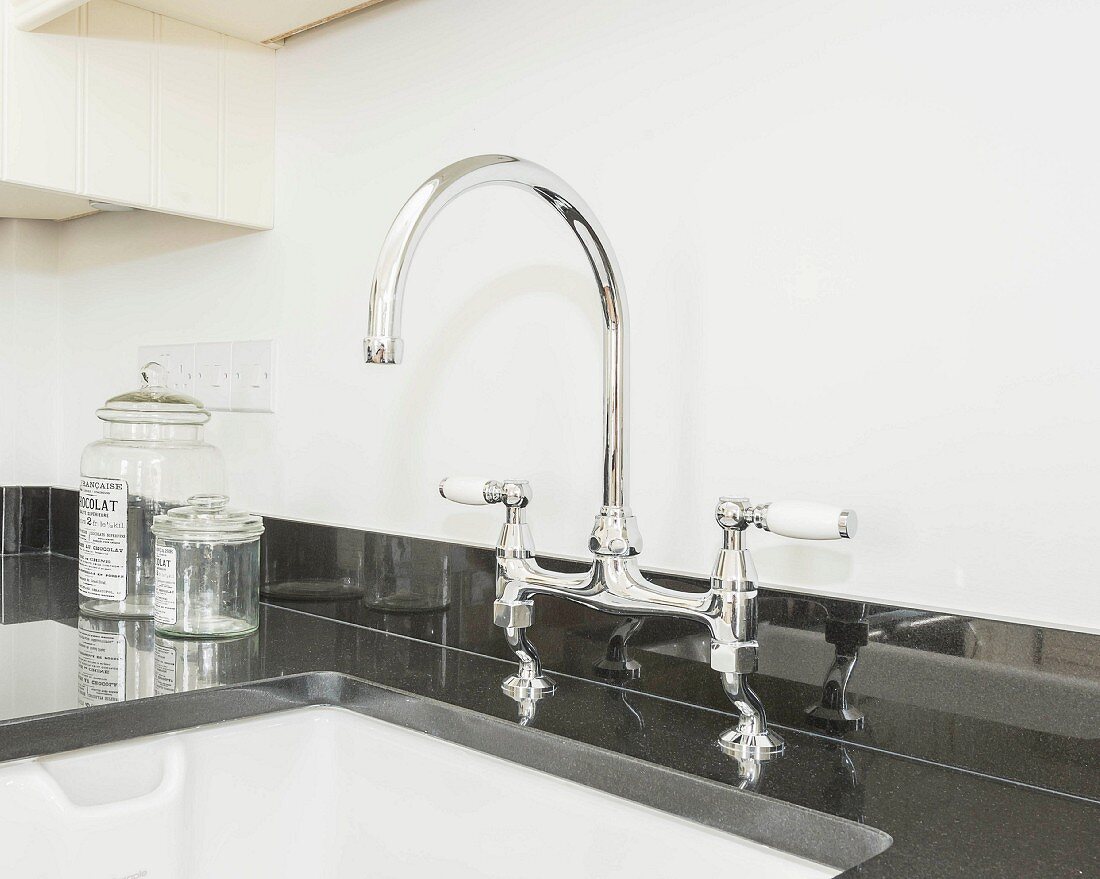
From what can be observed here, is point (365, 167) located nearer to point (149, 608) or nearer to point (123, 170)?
point (123, 170)

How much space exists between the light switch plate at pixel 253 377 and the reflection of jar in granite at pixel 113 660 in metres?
0.31

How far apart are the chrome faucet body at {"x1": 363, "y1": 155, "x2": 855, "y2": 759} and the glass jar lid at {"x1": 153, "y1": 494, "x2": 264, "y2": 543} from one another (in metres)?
0.31

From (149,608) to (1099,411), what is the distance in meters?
1.01

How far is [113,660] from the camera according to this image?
951 mm

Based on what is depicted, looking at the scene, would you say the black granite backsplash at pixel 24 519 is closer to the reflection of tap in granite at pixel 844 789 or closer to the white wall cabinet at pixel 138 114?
the white wall cabinet at pixel 138 114

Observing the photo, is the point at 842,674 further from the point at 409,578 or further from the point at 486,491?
the point at 409,578

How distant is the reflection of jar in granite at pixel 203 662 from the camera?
0.85 meters

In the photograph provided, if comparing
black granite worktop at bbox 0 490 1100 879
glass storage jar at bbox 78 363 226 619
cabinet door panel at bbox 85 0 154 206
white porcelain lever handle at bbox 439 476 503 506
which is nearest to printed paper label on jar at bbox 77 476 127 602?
glass storage jar at bbox 78 363 226 619

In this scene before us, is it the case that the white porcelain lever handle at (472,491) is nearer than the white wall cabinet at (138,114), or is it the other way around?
the white porcelain lever handle at (472,491)

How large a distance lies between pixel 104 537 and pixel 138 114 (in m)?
0.50

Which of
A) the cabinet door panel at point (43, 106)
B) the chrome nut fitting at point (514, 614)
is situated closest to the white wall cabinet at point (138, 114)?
the cabinet door panel at point (43, 106)

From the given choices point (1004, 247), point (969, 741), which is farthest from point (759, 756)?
point (1004, 247)

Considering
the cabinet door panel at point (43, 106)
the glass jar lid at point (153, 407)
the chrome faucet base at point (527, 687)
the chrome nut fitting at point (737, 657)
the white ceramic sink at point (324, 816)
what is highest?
the cabinet door panel at point (43, 106)

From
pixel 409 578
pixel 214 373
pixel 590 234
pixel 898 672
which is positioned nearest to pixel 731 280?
pixel 590 234
